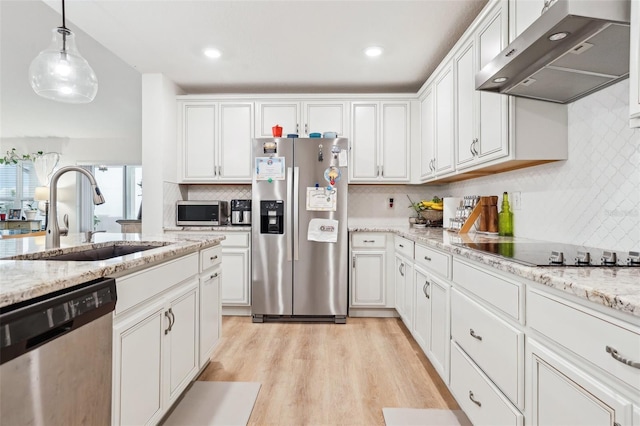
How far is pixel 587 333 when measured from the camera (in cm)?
84

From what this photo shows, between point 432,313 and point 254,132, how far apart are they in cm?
251

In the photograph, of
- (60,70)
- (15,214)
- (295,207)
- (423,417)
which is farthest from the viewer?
(15,214)

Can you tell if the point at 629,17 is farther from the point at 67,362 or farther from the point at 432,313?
the point at 67,362

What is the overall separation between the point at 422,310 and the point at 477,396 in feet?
2.85

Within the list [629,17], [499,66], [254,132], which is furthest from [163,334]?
[254,132]

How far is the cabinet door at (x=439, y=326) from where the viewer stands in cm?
184

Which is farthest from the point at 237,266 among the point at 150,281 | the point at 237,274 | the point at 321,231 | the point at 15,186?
the point at 15,186

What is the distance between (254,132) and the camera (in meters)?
3.55

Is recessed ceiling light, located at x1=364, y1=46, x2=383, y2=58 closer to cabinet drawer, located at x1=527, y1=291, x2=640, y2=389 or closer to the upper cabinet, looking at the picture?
the upper cabinet

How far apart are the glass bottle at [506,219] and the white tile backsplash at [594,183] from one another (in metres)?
0.17

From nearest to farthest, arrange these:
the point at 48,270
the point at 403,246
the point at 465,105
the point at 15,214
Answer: the point at 48,270 → the point at 465,105 → the point at 403,246 → the point at 15,214

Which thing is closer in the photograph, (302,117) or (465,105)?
(465,105)

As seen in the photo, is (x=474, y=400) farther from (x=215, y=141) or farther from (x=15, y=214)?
(x=15, y=214)

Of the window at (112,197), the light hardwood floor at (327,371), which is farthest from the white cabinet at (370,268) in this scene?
the window at (112,197)
